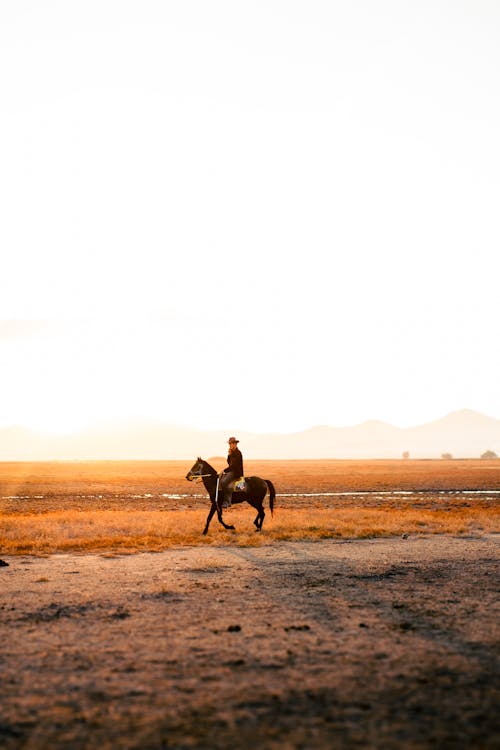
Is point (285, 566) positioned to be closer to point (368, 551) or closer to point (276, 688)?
point (368, 551)

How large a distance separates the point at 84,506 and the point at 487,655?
38859 millimetres

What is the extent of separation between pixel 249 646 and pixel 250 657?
23.0 inches

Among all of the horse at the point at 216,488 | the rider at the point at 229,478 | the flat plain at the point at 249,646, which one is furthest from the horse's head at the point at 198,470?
the flat plain at the point at 249,646

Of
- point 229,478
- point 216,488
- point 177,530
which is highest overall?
point 229,478

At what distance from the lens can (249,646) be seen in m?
9.75

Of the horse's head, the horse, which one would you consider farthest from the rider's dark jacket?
the horse's head

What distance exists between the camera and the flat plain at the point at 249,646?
674 centimetres

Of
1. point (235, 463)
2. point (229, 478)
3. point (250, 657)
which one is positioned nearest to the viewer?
point (250, 657)

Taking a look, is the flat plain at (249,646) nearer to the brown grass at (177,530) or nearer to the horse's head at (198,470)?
the brown grass at (177,530)

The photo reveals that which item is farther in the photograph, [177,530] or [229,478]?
[177,530]

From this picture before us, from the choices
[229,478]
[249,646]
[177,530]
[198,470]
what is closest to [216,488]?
[229,478]

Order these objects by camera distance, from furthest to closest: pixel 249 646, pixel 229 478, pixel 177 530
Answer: pixel 177 530 → pixel 229 478 → pixel 249 646

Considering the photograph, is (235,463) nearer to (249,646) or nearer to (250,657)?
(249,646)

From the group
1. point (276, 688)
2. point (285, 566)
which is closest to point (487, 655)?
point (276, 688)
